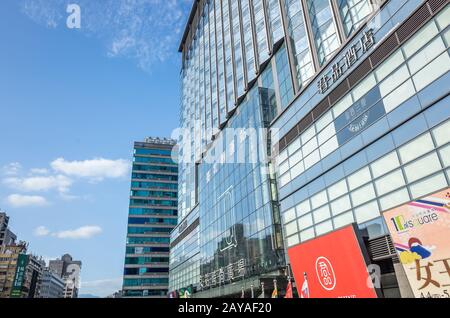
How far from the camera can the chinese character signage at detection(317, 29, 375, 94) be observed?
2114 cm

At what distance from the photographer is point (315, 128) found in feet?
85.2

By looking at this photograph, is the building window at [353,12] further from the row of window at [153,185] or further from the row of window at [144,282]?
the row of window at [153,185]

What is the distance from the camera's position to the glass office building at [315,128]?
17.2 meters

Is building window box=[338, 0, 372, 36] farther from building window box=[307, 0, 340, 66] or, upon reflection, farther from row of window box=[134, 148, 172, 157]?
row of window box=[134, 148, 172, 157]

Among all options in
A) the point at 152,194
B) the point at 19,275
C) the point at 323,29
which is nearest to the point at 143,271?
the point at 152,194

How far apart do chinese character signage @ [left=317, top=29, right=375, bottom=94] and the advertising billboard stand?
10.6 meters

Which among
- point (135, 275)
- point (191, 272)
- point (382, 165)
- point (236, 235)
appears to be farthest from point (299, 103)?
point (135, 275)

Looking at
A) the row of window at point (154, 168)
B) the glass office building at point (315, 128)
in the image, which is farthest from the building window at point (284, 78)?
the row of window at point (154, 168)

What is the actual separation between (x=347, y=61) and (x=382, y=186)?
358 inches

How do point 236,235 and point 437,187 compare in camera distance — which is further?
point 236,235

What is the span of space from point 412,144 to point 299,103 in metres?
12.4

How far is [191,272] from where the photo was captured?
58969 mm
